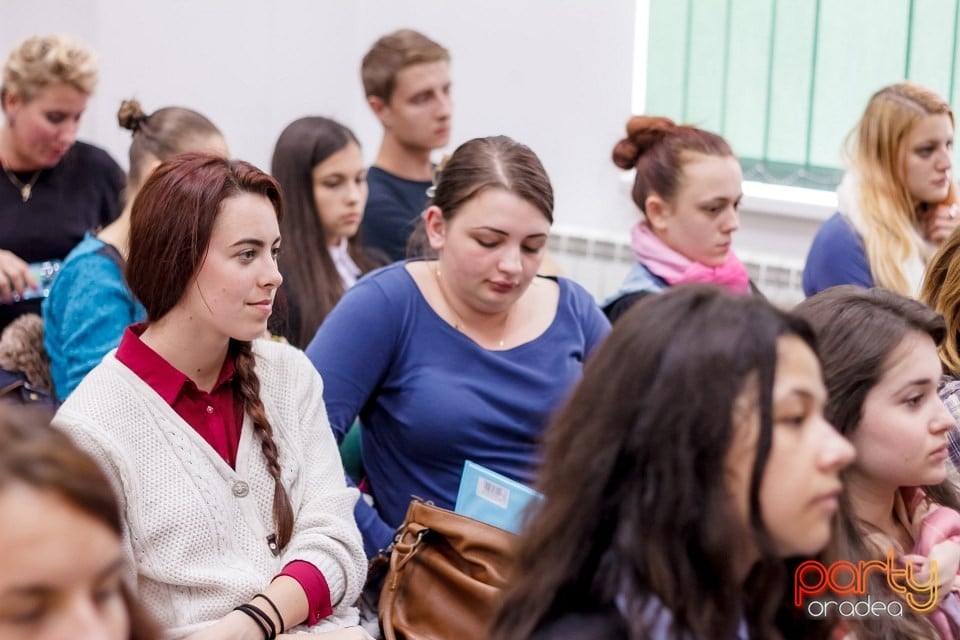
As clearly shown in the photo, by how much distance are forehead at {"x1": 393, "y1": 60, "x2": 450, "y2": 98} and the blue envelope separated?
2.17 metres

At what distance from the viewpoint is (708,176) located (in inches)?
122

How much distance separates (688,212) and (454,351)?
39.6 inches

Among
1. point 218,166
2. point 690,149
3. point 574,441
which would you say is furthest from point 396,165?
point 574,441

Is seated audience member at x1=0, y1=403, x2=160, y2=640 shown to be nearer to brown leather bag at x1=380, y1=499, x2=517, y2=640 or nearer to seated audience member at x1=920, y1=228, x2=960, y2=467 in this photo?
brown leather bag at x1=380, y1=499, x2=517, y2=640

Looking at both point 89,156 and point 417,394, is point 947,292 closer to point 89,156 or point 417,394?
point 417,394

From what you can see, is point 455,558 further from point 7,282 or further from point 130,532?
point 7,282

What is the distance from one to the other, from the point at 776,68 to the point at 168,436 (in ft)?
9.68

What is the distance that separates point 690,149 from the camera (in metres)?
3.14

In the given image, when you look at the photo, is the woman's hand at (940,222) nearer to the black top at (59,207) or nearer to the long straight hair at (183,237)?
the long straight hair at (183,237)

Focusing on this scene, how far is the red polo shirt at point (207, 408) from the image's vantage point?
75.5 inches

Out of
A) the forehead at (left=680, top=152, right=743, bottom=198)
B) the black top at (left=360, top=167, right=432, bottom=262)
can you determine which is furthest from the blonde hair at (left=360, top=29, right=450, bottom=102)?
the forehead at (left=680, top=152, right=743, bottom=198)

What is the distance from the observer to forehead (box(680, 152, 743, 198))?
10.2ft

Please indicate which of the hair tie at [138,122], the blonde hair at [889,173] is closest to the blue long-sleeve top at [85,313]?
the hair tie at [138,122]

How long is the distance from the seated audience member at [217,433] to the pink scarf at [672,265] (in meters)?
1.21
